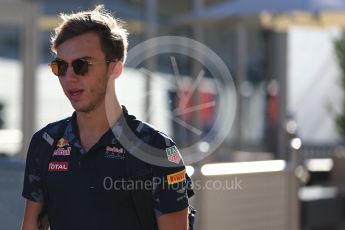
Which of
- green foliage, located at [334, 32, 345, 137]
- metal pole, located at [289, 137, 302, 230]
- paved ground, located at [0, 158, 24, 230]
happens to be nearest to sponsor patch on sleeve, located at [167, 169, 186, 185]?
paved ground, located at [0, 158, 24, 230]

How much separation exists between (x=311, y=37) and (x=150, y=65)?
18.4ft

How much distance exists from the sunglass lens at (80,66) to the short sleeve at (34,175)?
0.30m

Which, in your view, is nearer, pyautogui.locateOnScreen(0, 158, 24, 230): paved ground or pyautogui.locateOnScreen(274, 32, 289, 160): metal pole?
pyautogui.locateOnScreen(0, 158, 24, 230): paved ground

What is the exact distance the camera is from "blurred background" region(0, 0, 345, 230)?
539cm

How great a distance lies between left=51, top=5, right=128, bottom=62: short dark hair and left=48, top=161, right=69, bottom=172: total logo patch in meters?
0.38

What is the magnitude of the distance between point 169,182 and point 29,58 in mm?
6465

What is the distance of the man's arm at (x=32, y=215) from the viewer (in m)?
2.99

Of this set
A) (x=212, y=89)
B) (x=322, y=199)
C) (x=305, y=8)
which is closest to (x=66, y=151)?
(x=322, y=199)

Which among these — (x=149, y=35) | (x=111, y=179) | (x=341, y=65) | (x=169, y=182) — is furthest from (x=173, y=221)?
(x=341, y=65)

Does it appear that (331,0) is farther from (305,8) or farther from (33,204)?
(33,204)

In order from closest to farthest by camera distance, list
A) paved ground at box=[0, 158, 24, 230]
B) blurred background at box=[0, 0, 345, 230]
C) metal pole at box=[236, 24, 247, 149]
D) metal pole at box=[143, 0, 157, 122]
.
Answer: paved ground at box=[0, 158, 24, 230]
blurred background at box=[0, 0, 345, 230]
metal pole at box=[143, 0, 157, 122]
metal pole at box=[236, 24, 247, 149]

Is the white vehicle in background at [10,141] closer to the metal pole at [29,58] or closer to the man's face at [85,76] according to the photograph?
the metal pole at [29,58]

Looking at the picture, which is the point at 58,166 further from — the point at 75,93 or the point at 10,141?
the point at 10,141

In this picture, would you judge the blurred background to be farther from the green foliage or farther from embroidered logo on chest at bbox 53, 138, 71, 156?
embroidered logo on chest at bbox 53, 138, 71, 156
